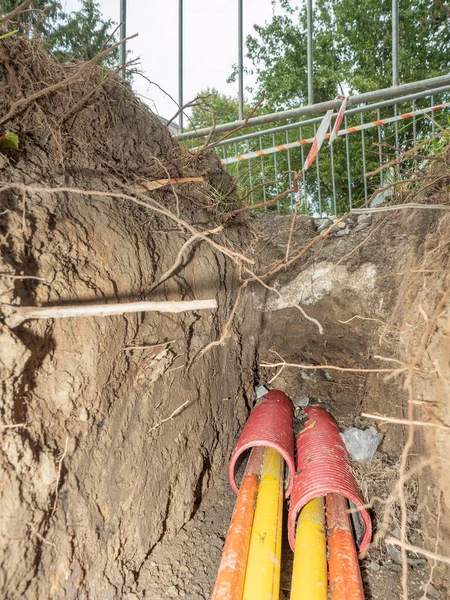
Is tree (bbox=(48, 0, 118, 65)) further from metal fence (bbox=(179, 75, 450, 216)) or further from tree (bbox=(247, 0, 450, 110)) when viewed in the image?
tree (bbox=(247, 0, 450, 110))

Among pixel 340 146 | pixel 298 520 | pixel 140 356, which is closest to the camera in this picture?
pixel 140 356

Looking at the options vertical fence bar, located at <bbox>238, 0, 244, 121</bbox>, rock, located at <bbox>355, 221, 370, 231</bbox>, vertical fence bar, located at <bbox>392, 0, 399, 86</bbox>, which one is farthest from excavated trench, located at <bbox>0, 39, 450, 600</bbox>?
vertical fence bar, located at <bbox>392, 0, 399, 86</bbox>

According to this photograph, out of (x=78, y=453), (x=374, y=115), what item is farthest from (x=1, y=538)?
(x=374, y=115)

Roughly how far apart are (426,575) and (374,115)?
7.92 m

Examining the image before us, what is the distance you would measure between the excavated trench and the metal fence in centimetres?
49

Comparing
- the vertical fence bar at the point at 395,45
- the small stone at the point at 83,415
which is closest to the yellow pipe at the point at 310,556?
the small stone at the point at 83,415

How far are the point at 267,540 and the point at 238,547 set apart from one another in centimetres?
15

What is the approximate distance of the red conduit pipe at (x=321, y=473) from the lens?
185 cm

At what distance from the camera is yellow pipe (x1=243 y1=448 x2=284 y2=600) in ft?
4.97

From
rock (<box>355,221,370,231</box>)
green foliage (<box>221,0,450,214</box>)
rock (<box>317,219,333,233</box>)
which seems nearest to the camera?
rock (<box>355,221,370,231</box>)

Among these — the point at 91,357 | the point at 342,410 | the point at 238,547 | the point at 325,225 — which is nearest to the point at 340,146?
the point at 325,225

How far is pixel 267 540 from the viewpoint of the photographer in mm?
1728

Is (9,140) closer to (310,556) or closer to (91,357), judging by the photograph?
(91,357)

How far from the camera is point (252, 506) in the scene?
1983 mm
